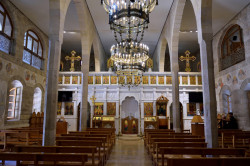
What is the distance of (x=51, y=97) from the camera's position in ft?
22.0

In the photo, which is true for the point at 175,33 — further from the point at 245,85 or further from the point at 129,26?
the point at 129,26

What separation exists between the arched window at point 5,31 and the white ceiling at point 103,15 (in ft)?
3.29

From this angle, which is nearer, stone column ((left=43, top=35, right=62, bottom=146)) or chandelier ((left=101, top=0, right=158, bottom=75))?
chandelier ((left=101, top=0, right=158, bottom=75))

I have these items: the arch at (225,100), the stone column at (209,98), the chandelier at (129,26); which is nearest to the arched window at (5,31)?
the chandelier at (129,26)

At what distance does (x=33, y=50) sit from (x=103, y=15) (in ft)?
19.5

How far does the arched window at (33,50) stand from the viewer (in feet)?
44.3

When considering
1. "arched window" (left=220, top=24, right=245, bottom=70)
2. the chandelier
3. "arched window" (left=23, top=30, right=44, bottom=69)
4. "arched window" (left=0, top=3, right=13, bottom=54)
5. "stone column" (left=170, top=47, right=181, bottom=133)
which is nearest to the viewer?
the chandelier

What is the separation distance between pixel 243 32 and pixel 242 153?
10.6 meters

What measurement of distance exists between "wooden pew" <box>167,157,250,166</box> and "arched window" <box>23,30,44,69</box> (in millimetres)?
13173

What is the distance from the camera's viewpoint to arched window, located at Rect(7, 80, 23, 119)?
12477mm

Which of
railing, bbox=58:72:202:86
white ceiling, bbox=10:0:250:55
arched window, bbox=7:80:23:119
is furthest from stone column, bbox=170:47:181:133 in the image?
arched window, bbox=7:80:23:119

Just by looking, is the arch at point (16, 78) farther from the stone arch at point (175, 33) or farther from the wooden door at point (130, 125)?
the stone arch at point (175, 33)

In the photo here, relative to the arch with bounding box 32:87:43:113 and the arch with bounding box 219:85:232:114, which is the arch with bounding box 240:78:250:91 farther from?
the arch with bounding box 32:87:43:113

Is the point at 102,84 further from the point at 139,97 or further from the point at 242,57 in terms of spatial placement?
the point at 242,57
